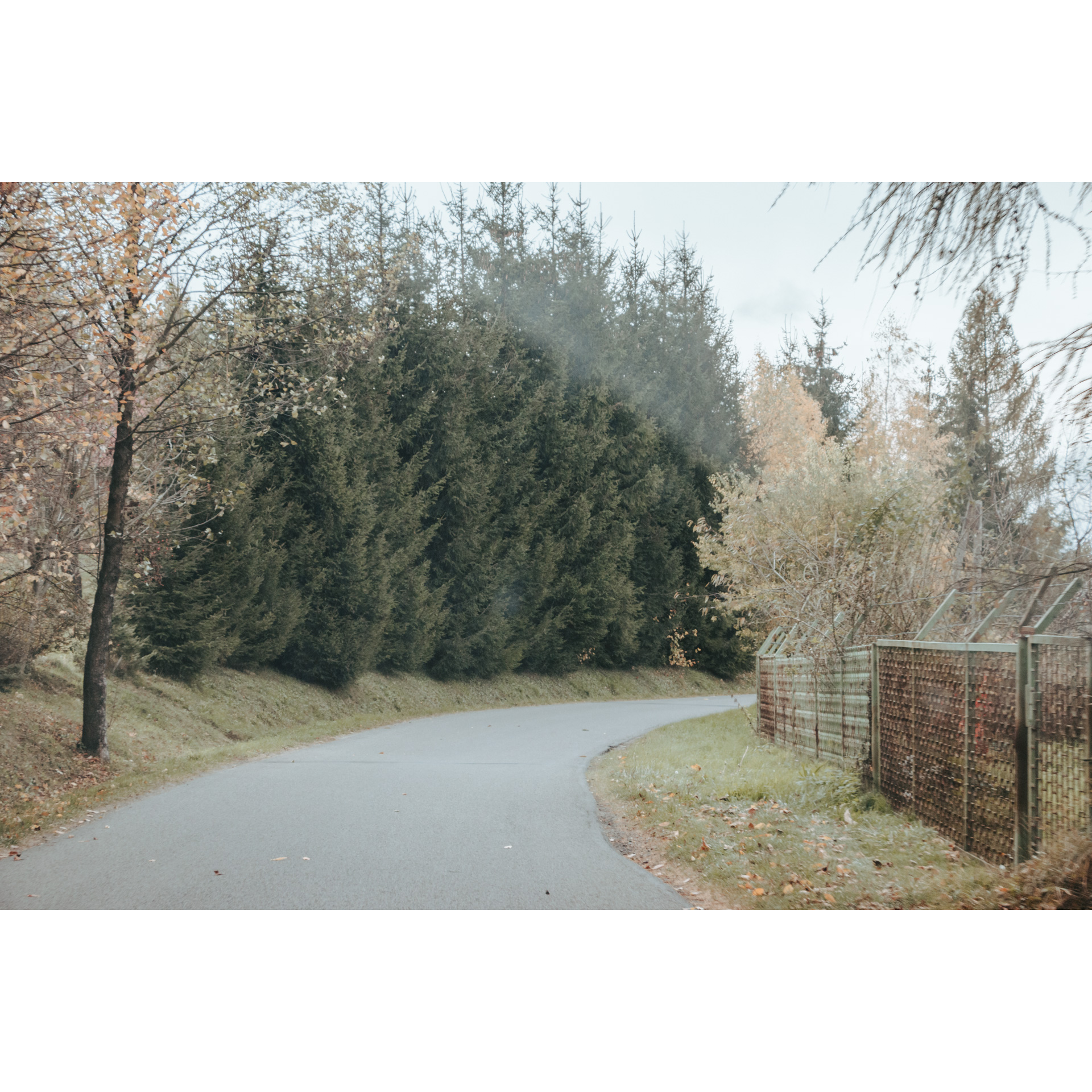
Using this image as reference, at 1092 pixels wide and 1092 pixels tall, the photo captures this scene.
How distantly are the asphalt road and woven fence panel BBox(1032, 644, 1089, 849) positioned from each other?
6.86ft

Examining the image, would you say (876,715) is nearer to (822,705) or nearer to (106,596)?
(822,705)

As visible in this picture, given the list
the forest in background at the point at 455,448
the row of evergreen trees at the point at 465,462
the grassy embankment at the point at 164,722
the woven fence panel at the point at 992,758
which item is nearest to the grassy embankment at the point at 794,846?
the woven fence panel at the point at 992,758

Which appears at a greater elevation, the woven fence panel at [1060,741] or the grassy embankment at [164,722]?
the woven fence panel at [1060,741]

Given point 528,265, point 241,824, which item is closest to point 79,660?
point 241,824

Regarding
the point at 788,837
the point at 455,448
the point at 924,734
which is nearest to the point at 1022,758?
the point at 924,734

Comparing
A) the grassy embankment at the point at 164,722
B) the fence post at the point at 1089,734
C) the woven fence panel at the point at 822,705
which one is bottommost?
the grassy embankment at the point at 164,722

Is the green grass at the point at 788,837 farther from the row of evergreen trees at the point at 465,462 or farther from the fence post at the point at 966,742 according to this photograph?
the row of evergreen trees at the point at 465,462

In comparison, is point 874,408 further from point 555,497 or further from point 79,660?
point 79,660

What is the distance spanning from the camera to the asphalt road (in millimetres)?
5219

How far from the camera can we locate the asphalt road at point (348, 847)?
5.22 m

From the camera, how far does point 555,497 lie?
2353cm

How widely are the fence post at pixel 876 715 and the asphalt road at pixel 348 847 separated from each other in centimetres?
264

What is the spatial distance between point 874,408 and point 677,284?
948 centimetres

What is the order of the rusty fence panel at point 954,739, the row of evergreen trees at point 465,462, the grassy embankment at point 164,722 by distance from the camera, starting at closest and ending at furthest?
the rusty fence panel at point 954,739 < the grassy embankment at point 164,722 < the row of evergreen trees at point 465,462
